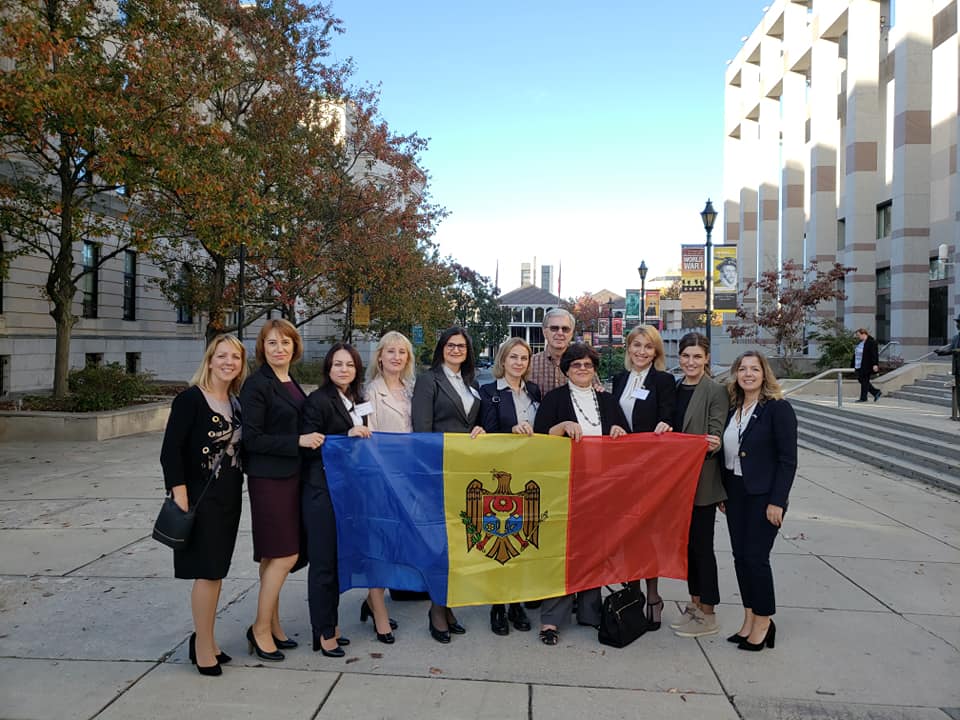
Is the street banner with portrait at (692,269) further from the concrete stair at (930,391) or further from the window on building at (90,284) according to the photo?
the window on building at (90,284)

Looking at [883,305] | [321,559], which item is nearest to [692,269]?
[883,305]

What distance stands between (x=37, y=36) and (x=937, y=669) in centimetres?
1457

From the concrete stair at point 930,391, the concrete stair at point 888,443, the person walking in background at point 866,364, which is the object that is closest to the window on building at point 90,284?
the concrete stair at point 888,443

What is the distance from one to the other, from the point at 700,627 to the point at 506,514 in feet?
5.10

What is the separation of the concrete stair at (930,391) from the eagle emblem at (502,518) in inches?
675

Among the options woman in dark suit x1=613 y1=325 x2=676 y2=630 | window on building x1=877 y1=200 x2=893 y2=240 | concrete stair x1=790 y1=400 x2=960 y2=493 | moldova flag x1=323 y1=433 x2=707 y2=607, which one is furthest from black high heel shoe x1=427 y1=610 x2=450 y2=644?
window on building x1=877 y1=200 x2=893 y2=240

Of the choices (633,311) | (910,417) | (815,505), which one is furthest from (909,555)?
(633,311)

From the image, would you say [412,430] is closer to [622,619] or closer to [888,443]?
[622,619]

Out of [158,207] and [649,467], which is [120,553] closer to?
[649,467]

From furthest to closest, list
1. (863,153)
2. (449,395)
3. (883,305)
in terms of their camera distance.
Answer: (883,305)
(863,153)
(449,395)

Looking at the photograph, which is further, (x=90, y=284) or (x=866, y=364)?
(x=90, y=284)

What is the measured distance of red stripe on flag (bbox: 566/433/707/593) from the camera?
197 inches

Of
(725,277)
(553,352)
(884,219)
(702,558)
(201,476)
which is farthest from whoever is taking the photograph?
(884,219)

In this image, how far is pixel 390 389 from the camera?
5137 mm
